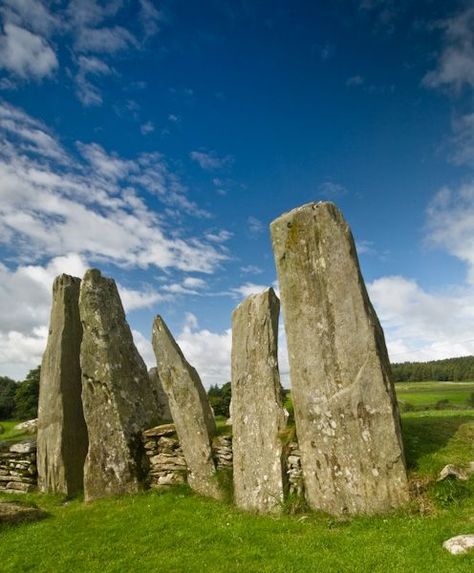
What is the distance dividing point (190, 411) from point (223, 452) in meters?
1.87

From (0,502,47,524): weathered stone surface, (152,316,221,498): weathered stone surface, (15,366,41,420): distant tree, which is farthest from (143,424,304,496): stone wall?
(15,366,41,420): distant tree

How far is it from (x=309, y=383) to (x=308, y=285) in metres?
3.00

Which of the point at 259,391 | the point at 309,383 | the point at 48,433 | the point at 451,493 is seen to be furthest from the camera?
the point at 48,433

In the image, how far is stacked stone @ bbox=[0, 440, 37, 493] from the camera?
20.9 meters

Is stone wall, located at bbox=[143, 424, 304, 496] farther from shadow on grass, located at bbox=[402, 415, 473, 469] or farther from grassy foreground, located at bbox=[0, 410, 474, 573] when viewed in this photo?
shadow on grass, located at bbox=[402, 415, 473, 469]

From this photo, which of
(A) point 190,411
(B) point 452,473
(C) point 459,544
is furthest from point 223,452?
(C) point 459,544

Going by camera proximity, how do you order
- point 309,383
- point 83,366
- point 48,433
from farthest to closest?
point 48,433 → point 83,366 → point 309,383

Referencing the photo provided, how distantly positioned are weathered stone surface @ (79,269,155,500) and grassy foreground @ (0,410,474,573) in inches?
62.7

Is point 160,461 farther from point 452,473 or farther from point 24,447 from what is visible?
point 452,473

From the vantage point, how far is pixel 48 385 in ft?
70.6

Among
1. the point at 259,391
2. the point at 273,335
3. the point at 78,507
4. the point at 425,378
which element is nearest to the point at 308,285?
the point at 273,335

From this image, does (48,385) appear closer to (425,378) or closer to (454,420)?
(454,420)

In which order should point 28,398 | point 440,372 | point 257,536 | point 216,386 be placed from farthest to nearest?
point 440,372 < point 216,386 < point 28,398 < point 257,536

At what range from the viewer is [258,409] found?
1512cm
